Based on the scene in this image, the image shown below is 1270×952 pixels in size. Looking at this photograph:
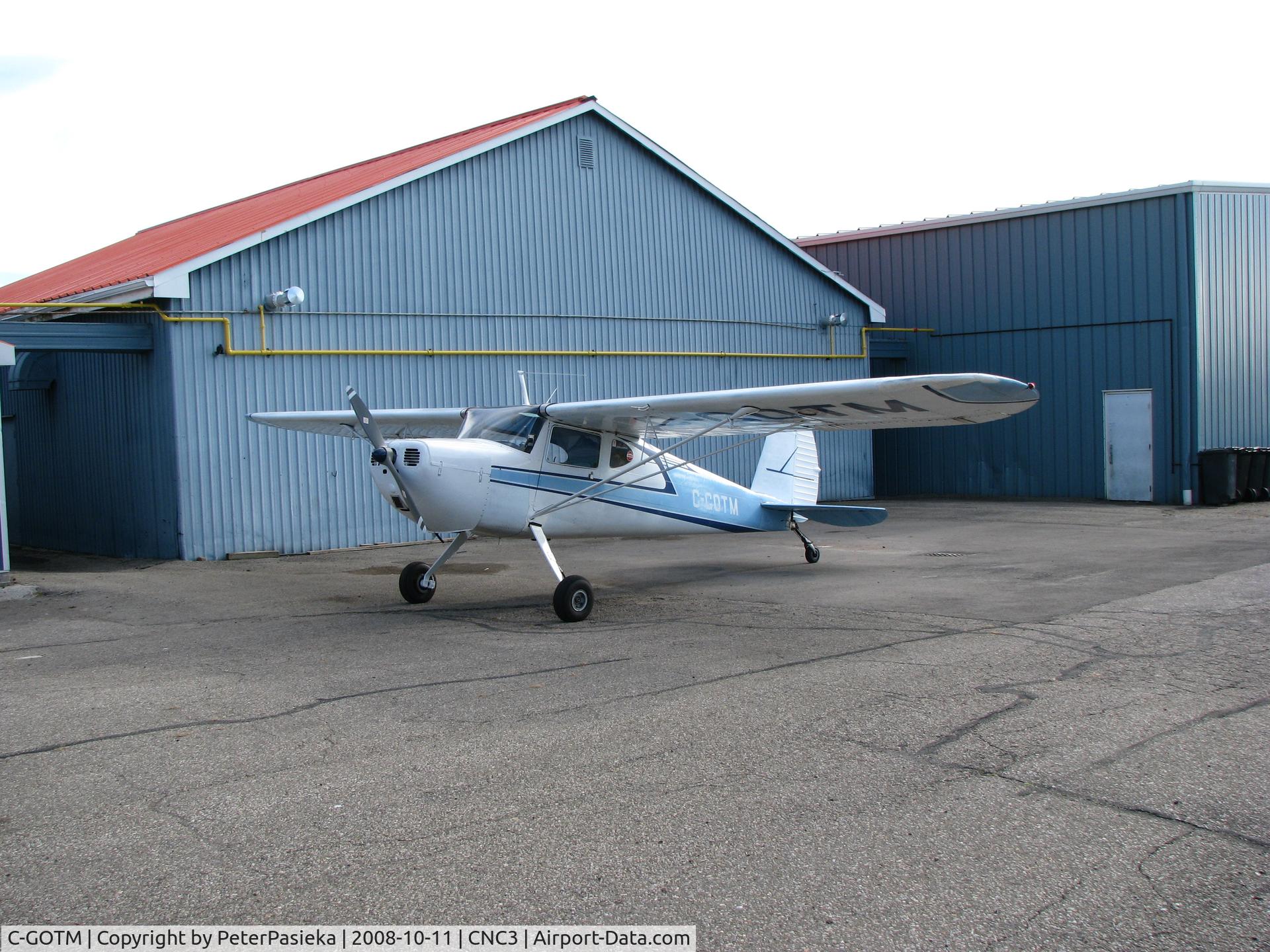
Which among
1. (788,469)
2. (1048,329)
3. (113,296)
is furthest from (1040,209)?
(113,296)

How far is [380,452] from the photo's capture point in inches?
391

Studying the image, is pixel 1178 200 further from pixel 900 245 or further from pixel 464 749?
pixel 464 749

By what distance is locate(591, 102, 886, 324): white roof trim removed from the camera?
20.2 m

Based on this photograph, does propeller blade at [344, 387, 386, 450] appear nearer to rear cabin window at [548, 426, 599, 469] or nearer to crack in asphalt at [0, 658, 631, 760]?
rear cabin window at [548, 426, 599, 469]

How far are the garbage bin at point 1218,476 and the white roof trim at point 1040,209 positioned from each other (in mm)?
5347

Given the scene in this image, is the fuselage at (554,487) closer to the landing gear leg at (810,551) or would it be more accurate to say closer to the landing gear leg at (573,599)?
the landing gear leg at (810,551)

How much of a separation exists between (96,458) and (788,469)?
11063 millimetres

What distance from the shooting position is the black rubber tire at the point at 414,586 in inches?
451

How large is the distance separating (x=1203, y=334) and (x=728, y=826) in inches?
830

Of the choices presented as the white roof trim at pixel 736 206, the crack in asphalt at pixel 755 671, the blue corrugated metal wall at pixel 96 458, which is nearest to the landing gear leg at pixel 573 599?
the crack in asphalt at pixel 755 671

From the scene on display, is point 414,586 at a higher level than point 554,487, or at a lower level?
lower

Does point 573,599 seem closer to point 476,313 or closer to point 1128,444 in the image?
point 476,313

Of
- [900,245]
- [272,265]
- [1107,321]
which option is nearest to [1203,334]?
[1107,321]

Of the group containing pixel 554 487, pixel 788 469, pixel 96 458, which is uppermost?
pixel 96 458
